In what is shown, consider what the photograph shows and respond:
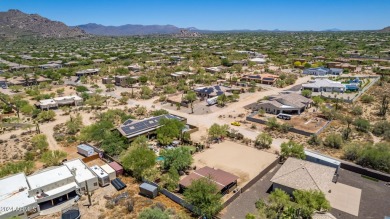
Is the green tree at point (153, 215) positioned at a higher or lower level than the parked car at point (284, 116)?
higher

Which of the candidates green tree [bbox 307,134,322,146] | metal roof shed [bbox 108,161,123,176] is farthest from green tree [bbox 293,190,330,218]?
metal roof shed [bbox 108,161,123,176]

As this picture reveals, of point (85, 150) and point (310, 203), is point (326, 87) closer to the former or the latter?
point (310, 203)

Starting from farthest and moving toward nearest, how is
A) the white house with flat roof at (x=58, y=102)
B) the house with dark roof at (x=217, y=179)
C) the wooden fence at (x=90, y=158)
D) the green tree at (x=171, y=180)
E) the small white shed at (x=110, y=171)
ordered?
the white house with flat roof at (x=58, y=102) → the wooden fence at (x=90, y=158) → the small white shed at (x=110, y=171) → the green tree at (x=171, y=180) → the house with dark roof at (x=217, y=179)

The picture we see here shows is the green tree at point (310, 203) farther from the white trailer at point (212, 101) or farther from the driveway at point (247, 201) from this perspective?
the white trailer at point (212, 101)

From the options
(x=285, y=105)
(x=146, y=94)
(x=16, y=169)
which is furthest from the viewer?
(x=146, y=94)

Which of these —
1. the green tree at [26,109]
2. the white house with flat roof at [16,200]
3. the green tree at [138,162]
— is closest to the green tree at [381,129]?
the green tree at [138,162]

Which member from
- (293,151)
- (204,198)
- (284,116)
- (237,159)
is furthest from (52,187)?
(284,116)

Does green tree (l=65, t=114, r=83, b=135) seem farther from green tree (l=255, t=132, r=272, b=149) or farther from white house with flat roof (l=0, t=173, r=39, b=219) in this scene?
green tree (l=255, t=132, r=272, b=149)
